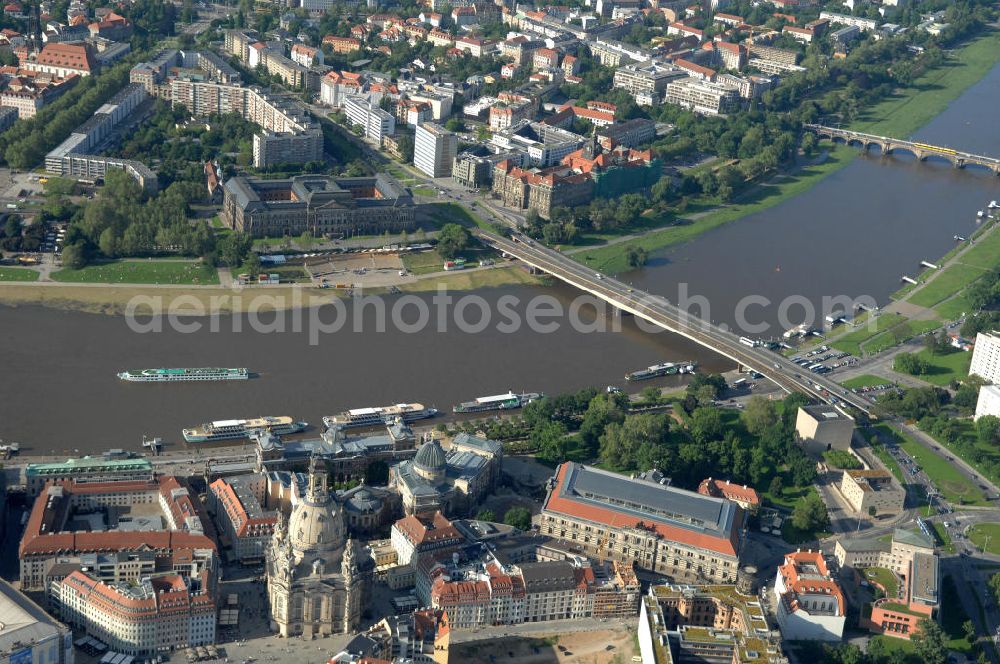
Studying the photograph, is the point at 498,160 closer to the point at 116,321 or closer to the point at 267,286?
the point at 267,286

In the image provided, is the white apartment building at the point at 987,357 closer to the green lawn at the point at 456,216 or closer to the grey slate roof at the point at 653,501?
the grey slate roof at the point at 653,501

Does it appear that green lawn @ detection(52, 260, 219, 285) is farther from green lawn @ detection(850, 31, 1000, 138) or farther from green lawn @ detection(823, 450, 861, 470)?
green lawn @ detection(850, 31, 1000, 138)

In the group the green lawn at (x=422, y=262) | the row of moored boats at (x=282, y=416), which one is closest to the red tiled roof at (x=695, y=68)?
the green lawn at (x=422, y=262)

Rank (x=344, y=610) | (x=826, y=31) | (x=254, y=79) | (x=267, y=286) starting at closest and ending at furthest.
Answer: (x=344, y=610) < (x=267, y=286) < (x=254, y=79) < (x=826, y=31)

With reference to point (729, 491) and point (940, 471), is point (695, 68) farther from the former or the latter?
point (729, 491)

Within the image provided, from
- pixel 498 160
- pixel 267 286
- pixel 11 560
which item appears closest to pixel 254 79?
pixel 498 160
